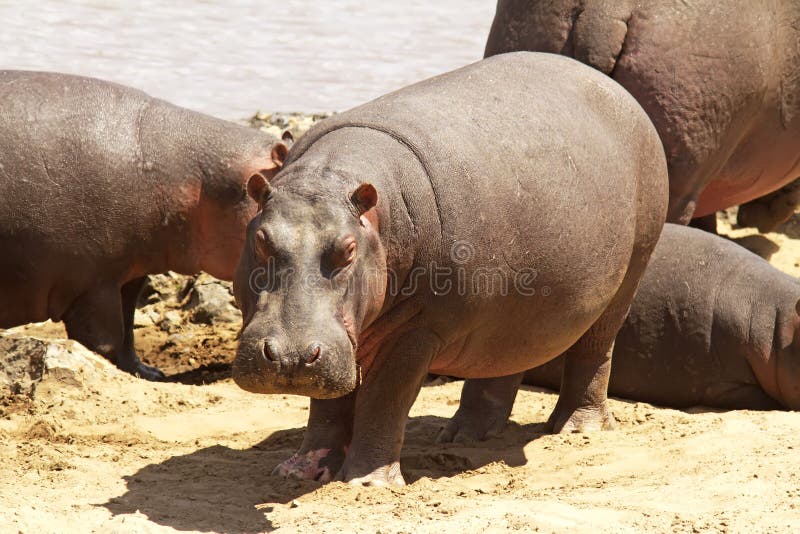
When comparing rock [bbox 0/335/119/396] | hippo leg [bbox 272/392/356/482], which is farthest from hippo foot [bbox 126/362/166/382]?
hippo leg [bbox 272/392/356/482]

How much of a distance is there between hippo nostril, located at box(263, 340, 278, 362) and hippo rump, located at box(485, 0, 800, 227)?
370 cm

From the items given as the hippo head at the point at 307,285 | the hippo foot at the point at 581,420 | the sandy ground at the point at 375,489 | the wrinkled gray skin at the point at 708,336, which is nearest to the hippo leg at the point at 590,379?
the hippo foot at the point at 581,420

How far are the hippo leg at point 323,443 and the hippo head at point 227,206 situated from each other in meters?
2.47

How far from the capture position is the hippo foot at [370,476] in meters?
5.07

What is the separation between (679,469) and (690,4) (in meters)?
3.17

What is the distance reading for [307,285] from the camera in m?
4.45

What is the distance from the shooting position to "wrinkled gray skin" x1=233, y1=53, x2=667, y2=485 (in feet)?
14.7

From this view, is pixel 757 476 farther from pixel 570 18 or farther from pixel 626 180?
pixel 570 18

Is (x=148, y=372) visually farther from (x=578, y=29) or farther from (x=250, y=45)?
(x=250, y=45)

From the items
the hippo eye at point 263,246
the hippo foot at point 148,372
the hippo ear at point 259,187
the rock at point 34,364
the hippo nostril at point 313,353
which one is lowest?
the hippo foot at point 148,372

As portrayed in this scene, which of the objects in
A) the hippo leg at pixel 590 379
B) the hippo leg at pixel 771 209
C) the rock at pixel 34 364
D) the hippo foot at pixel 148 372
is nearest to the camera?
the rock at pixel 34 364

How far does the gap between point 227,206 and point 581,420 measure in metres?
2.48

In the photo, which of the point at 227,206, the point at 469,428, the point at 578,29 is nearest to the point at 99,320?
the point at 227,206

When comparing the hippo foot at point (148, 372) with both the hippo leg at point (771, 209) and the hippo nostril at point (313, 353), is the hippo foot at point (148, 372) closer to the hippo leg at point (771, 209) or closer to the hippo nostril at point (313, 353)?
the hippo nostril at point (313, 353)
